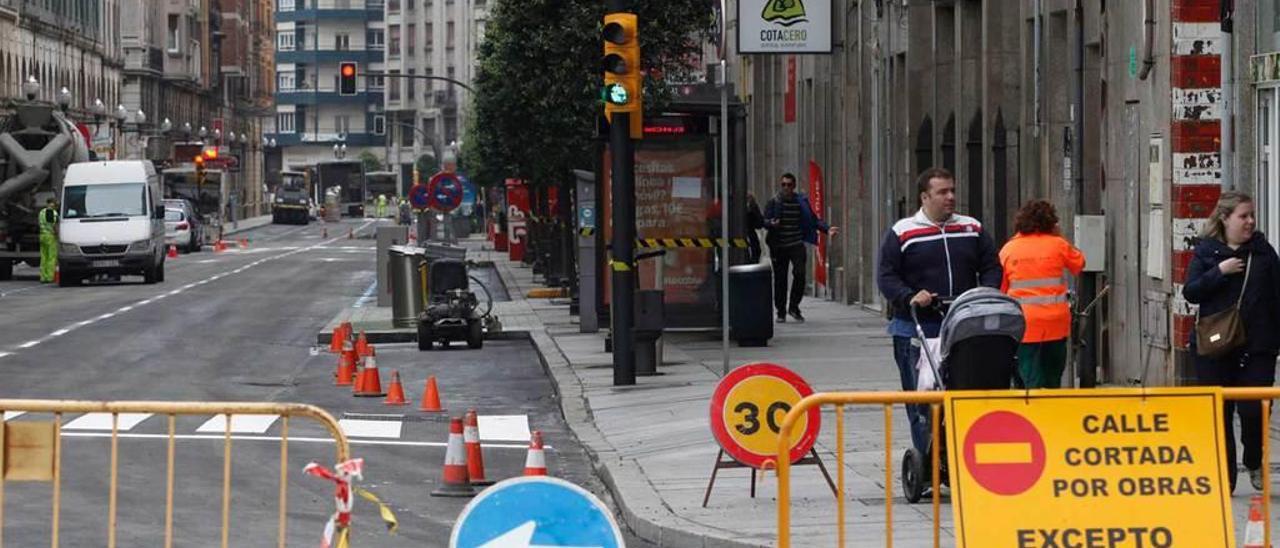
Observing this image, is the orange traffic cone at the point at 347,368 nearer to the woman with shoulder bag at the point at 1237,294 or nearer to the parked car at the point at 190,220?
the woman with shoulder bag at the point at 1237,294

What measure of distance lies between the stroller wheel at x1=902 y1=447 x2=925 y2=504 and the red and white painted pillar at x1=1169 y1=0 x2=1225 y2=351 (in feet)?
18.3

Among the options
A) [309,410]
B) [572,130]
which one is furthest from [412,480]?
[572,130]

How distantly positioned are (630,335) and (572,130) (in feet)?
47.0

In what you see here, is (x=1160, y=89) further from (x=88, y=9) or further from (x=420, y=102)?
(x=420, y=102)

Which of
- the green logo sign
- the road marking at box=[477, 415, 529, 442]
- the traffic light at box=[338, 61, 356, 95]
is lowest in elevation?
the road marking at box=[477, 415, 529, 442]

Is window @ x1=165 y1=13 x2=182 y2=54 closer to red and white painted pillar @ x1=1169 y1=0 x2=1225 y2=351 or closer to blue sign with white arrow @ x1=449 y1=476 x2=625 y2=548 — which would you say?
red and white painted pillar @ x1=1169 y1=0 x2=1225 y2=351

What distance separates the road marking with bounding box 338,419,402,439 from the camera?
58.2 feet

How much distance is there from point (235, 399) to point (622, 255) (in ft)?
11.4

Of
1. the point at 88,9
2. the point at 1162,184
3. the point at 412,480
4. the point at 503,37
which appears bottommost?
the point at 412,480

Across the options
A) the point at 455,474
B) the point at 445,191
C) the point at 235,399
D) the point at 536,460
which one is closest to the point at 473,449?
the point at 455,474

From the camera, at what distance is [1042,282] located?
50.0ft

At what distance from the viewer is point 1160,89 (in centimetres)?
1812

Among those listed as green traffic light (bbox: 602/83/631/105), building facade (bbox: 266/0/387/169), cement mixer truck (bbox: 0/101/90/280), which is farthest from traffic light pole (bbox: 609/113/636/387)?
building facade (bbox: 266/0/387/169)

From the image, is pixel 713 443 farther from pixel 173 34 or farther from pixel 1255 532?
pixel 173 34
